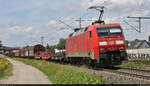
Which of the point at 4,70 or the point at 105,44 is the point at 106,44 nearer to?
the point at 105,44

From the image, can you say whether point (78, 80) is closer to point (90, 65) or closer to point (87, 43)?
point (87, 43)

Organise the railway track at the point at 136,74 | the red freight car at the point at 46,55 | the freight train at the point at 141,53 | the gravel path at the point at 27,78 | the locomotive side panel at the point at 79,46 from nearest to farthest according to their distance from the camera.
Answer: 1. the railway track at the point at 136,74
2. the gravel path at the point at 27,78
3. the locomotive side panel at the point at 79,46
4. the red freight car at the point at 46,55
5. the freight train at the point at 141,53

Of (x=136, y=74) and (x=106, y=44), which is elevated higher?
(x=106, y=44)

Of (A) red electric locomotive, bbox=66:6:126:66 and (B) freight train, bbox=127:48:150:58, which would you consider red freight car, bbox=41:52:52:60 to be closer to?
(B) freight train, bbox=127:48:150:58

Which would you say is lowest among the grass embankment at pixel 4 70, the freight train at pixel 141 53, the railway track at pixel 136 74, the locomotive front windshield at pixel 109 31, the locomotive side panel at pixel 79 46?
the grass embankment at pixel 4 70

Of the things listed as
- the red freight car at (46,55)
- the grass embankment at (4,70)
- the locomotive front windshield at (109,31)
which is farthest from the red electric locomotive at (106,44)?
the red freight car at (46,55)

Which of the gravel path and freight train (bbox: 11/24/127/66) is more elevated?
freight train (bbox: 11/24/127/66)

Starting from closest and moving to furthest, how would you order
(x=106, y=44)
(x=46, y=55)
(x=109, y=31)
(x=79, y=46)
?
(x=106, y=44) < (x=109, y=31) < (x=79, y=46) < (x=46, y=55)

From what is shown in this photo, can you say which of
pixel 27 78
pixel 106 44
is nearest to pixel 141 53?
pixel 106 44

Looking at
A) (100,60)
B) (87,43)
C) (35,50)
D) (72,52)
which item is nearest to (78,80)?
(100,60)

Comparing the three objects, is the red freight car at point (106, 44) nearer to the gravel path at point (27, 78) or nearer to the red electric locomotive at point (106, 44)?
the red electric locomotive at point (106, 44)

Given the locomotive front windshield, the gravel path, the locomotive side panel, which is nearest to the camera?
the gravel path

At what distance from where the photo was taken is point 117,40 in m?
20.4

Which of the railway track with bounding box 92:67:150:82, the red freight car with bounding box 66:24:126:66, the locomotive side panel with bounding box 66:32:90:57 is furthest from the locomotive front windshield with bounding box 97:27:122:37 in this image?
the railway track with bounding box 92:67:150:82
